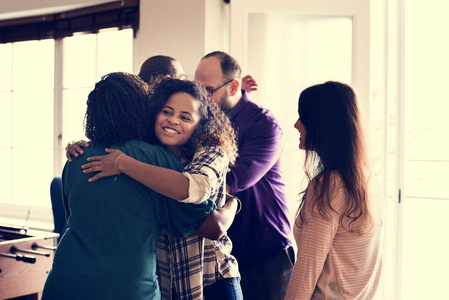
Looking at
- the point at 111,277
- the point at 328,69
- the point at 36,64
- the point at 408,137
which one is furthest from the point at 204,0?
the point at 111,277

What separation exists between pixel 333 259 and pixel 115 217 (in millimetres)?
620

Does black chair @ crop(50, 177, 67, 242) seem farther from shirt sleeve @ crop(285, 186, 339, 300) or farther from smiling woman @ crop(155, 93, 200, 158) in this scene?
shirt sleeve @ crop(285, 186, 339, 300)

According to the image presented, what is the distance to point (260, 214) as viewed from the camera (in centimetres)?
219

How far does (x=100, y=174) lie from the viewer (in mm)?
1435

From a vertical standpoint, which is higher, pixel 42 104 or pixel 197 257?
pixel 42 104

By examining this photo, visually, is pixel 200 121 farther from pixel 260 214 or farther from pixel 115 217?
pixel 260 214

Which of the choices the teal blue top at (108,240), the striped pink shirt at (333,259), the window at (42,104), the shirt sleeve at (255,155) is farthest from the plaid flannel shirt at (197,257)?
the window at (42,104)

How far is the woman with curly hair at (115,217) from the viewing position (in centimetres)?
141

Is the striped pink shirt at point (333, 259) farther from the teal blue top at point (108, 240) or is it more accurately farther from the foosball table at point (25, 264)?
the foosball table at point (25, 264)

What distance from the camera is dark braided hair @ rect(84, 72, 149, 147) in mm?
1512

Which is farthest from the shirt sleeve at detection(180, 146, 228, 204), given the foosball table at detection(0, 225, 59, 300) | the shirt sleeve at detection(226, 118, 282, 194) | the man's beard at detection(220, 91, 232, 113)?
the foosball table at detection(0, 225, 59, 300)

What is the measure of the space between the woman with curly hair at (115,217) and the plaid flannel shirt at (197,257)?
3.3 inches

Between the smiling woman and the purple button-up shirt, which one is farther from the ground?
the smiling woman

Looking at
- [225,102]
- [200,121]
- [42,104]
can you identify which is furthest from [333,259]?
[42,104]
